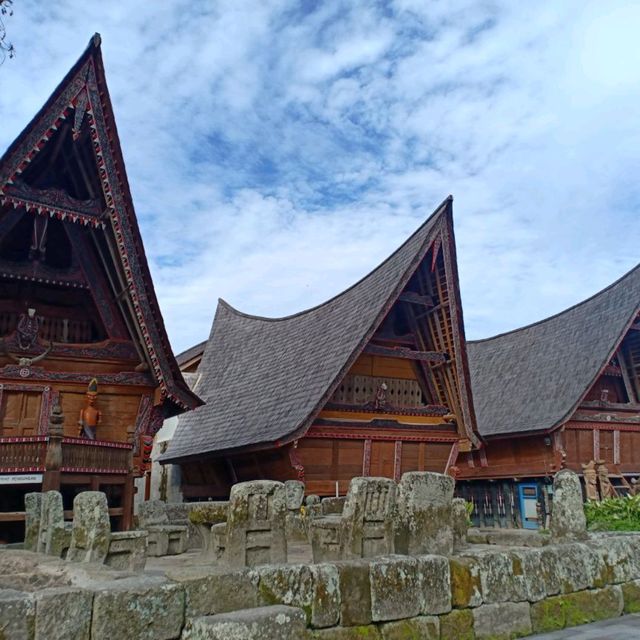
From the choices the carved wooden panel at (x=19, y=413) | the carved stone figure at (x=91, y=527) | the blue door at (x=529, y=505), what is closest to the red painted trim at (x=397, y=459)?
the blue door at (x=529, y=505)

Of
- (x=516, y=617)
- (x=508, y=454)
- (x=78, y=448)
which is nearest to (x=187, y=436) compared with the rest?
(x=78, y=448)

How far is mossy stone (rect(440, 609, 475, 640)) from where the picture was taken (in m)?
5.65

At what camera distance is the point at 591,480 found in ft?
66.8

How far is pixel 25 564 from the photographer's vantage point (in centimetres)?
648

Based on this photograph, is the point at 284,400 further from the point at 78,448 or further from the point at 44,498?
the point at 44,498

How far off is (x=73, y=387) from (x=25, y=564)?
23.0 feet

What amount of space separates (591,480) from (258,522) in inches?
661

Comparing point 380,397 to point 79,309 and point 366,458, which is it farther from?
point 79,309

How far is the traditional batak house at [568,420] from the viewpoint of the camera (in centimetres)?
2086

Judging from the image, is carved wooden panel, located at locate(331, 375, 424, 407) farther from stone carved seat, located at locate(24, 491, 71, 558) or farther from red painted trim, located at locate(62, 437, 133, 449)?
stone carved seat, located at locate(24, 491, 71, 558)

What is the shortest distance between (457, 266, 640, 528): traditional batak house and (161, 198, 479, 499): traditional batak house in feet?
9.85

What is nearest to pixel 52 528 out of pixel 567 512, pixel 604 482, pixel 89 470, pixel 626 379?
pixel 89 470

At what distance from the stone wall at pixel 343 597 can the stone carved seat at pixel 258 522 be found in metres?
0.94

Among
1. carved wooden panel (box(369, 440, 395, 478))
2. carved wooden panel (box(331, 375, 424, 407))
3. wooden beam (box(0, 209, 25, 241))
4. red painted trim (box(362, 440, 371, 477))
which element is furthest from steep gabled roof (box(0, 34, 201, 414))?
carved wooden panel (box(369, 440, 395, 478))
